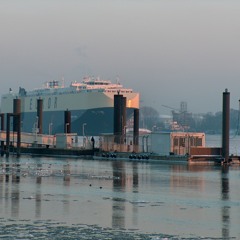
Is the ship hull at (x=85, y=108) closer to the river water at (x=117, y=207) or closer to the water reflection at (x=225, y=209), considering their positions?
the water reflection at (x=225, y=209)

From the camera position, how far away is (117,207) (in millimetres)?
25797

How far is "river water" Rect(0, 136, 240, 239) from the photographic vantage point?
67.3 feet

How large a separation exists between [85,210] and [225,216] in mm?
3923

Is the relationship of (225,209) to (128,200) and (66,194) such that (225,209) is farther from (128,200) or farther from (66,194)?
(66,194)

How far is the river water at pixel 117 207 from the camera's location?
2052 centimetres

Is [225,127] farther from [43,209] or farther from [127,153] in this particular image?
[43,209]

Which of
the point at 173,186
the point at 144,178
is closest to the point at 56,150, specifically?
the point at 144,178

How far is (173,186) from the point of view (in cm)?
3534

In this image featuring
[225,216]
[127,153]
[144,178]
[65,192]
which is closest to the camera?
[225,216]

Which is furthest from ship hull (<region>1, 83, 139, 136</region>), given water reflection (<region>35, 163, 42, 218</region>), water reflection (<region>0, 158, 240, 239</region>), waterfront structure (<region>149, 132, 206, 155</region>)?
water reflection (<region>35, 163, 42, 218</region>)

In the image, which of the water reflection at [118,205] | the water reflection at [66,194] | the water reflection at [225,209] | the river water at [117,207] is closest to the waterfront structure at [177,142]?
the water reflection at [66,194]

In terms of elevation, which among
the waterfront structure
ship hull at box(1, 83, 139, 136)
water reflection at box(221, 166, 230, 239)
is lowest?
water reflection at box(221, 166, 230, 239)

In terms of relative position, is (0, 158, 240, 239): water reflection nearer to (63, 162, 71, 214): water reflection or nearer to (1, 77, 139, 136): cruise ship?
(63, 162, 71, 214): water reflection

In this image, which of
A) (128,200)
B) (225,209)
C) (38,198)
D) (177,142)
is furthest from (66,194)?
(177,142)
